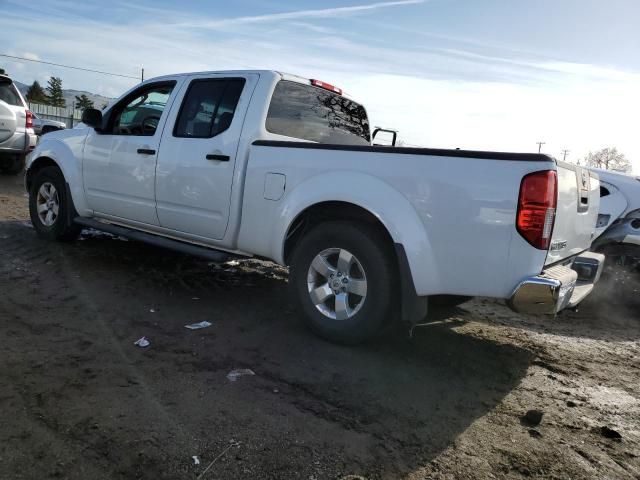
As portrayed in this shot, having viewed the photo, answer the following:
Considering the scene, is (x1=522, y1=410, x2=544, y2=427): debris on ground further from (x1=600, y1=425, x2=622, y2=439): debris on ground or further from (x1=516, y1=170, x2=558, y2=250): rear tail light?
(x1=516, y1=170, x2=558, y2=250): rear tail light

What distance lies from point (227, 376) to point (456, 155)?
2.05 metres

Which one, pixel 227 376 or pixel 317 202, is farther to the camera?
pixel 317 202

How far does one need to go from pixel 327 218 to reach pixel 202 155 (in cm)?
142

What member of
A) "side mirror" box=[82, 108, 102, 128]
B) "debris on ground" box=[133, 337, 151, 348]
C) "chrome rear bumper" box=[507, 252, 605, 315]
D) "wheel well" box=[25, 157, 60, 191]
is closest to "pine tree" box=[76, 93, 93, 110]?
"wheel well" box=[25, 157, 60, 191]

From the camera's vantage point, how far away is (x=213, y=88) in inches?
203

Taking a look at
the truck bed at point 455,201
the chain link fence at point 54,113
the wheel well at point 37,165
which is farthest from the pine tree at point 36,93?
the truck bed at point 455,201

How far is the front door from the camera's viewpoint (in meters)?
5.38

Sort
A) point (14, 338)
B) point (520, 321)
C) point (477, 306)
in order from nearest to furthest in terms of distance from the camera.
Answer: point (14, 338) → point (520, 321) → point (477, 306)

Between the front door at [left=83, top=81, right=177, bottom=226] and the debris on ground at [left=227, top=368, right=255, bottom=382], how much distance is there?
2.34m

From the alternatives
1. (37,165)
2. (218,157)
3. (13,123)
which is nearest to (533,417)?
(218,157)

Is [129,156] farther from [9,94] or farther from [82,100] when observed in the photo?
[82,100]

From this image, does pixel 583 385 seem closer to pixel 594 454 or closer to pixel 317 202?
pixel 594 454

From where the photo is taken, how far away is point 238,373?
3.53m

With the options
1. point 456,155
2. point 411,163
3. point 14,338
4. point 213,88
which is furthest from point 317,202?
point 14,338
